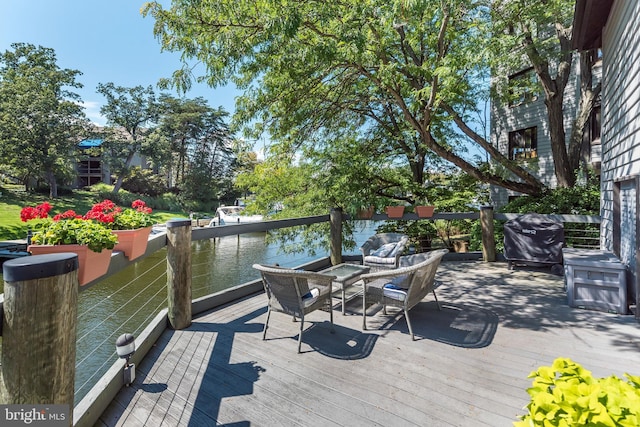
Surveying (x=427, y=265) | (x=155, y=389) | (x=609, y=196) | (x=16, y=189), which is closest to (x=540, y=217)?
(x=609, y=196)

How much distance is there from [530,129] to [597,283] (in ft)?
36.6

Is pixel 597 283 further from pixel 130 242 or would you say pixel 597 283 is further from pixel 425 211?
pixel 130 242

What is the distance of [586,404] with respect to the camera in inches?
33.2

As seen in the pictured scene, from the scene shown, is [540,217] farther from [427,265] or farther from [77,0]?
[77,0]

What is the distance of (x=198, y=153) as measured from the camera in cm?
3700

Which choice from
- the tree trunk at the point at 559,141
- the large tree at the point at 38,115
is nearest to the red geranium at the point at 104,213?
the tree trunk at the point at 559,141

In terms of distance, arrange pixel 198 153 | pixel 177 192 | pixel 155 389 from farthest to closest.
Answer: pixel 198 153 < pixel 177 192 < pixel 155 389

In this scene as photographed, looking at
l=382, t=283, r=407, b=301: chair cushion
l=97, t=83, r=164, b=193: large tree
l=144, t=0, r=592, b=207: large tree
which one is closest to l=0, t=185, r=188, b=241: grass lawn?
l=97, t=83, r=164, b=193: large tree

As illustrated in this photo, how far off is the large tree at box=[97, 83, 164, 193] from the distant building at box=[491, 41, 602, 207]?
28.0 metres

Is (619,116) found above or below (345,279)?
above

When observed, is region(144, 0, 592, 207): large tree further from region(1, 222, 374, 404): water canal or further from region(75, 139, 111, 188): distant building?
region(75, 139, 111, 188): distant building

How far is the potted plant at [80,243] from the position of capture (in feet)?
5.01

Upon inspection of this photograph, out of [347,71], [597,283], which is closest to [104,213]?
[597,283]

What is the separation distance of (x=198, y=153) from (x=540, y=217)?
37.3 metres
